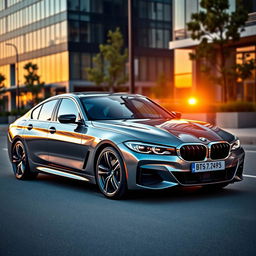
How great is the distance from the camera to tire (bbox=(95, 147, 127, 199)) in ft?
25.1

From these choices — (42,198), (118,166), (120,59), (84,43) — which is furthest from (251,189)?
(84,43)

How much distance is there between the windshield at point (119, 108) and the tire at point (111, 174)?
90 cm

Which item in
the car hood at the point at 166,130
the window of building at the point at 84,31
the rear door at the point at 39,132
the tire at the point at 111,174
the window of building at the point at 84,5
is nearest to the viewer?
the car hood at the point at 166,130

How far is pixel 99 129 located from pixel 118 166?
2.27 ft

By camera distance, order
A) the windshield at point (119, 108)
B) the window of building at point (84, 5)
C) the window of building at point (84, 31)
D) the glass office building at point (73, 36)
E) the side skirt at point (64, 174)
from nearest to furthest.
Answer: the side skirt at point (64, 174) < the windshield at point (119, 108) < the window of building at point (84, 5) < the glass office building at point (73, 36) < the window of building at point (84, 31)

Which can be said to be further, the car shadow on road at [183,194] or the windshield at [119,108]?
the windshield at [119,108]

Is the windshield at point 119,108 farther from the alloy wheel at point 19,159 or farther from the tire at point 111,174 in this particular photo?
the alloy wheel at point 19,159

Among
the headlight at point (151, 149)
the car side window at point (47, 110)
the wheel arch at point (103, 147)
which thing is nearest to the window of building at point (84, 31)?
the car side window at point (47, 110)

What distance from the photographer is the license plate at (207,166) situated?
7.45m

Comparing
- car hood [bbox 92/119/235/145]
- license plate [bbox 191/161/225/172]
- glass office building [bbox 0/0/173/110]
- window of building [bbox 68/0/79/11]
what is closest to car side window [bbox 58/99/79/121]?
car hood [bbox 92/119/235/145]

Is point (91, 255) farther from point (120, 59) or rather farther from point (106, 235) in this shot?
point (120, 59)

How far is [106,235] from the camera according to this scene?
5.82 m

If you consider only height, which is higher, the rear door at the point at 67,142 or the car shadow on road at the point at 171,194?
the rear door at the point at 67,142

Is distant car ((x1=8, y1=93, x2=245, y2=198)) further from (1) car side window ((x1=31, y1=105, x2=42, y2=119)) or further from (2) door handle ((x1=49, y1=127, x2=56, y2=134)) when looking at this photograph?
(1) car side window ((x1=31, y1=105, x2=42, y2=119))
